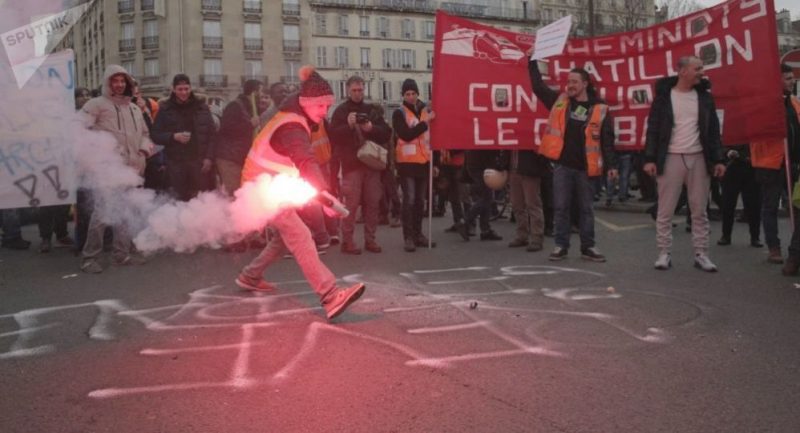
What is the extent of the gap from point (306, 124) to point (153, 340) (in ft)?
6.17

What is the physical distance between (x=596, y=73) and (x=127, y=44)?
51.8 meters

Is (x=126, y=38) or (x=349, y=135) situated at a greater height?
(x=126, y=38)

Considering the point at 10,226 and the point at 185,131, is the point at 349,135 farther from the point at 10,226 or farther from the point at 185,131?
the point at 10,226

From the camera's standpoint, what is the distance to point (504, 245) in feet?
28.9

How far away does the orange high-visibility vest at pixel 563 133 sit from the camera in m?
7.31

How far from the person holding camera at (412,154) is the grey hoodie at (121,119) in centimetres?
290

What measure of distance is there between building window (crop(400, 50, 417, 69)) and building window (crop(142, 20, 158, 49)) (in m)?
20.2

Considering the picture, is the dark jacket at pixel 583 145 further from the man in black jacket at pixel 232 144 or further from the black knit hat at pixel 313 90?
the man in black jacket at pixel 232 144

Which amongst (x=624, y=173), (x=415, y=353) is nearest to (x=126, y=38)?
(x=624, y=173)

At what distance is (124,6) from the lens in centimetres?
5338

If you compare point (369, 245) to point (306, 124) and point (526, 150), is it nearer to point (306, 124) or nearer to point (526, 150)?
point (526, 150)

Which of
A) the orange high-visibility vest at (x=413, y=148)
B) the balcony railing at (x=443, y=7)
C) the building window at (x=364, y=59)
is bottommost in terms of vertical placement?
the orange high-visibility vest at (x=413, y=148)

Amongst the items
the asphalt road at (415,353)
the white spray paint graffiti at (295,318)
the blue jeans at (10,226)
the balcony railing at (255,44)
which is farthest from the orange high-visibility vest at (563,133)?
the balcony railing at (255,44)

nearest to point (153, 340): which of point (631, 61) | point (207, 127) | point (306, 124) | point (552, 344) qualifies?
point (306, 124)
